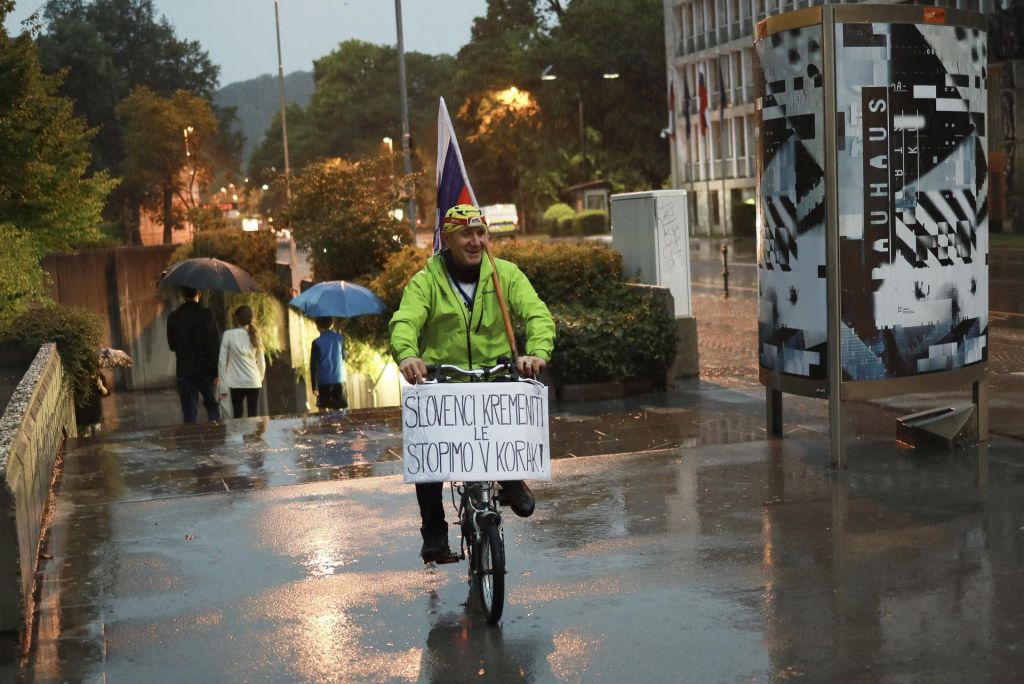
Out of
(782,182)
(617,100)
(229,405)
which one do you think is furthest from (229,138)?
(782,182)

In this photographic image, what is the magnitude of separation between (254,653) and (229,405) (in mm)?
9388

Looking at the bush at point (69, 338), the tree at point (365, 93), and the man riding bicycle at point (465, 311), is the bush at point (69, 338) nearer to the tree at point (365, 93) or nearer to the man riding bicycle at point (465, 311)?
the man riding bicycle at point (465, 311)

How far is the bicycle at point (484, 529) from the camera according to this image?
6203 millimetres

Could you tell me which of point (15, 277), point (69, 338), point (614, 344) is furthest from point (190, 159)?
point (614, 344)

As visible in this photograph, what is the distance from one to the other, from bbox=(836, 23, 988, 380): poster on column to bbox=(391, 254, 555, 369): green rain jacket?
10.6 ft

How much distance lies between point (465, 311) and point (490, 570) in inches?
49.4

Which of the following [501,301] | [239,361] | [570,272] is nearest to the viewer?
[501,301]

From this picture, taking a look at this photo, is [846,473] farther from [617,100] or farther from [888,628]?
[617,100]

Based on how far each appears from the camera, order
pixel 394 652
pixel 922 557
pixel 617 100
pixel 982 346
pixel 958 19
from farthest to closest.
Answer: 1. pixel 617 100
2. pixel 982 346
3. pixel 958 19
4. pixel 922 557
5. pixel 394 652

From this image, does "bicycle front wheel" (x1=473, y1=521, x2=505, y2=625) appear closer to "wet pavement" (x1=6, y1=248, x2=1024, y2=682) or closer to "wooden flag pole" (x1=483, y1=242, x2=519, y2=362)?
"wet pavement" (x1=6, y1=248, x2=1024, y2=682)

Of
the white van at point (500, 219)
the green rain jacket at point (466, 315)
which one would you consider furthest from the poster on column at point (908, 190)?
the white van at point (500, 219)

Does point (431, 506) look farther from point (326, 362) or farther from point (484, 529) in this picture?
point (326, 362)

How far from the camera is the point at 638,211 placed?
1495cm

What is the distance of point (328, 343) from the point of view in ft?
49.0
